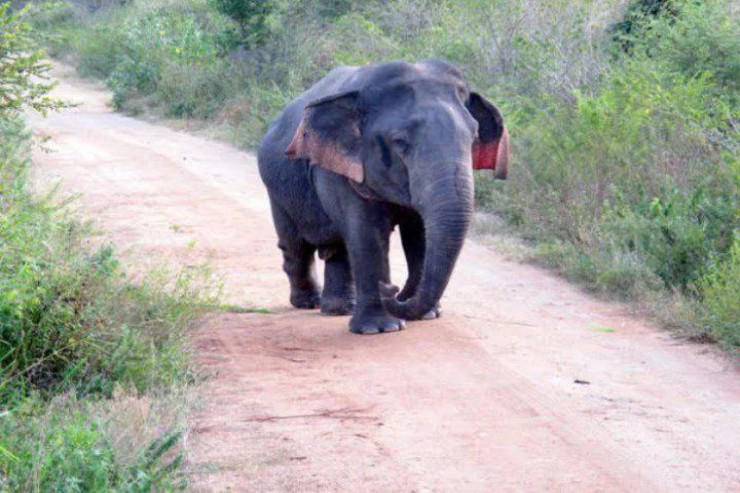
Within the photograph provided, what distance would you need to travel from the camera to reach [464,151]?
303 inches

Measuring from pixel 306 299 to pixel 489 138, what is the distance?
2055 millimetres

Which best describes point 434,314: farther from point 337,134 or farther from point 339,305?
point 337,134

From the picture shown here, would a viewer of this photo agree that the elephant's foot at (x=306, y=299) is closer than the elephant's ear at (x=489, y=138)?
No

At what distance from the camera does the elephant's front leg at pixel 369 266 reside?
27.3 ft

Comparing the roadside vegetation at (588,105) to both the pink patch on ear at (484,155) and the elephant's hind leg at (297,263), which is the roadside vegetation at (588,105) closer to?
the pink patch on ear at (484,155)

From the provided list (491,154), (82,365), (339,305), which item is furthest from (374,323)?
(82,365)

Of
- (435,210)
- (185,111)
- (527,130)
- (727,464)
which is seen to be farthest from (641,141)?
(185,111)

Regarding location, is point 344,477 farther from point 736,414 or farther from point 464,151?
point 464,151

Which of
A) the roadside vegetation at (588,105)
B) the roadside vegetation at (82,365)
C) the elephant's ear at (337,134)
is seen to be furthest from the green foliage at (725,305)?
the roadside vegetation at (82,365)


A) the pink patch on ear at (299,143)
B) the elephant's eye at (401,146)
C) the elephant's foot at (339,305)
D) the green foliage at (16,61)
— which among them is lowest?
the elephant's foot at (339,305)

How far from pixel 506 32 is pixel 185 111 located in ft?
28.2

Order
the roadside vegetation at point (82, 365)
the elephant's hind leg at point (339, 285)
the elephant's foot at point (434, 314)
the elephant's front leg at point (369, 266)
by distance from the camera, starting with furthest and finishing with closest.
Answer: the elephant's hind leg at point (339, 285)
the elephant's foot at point (434, 314)
the elephant's front leg at point (369, 266)
the roadside vegetation at point (82, 365)

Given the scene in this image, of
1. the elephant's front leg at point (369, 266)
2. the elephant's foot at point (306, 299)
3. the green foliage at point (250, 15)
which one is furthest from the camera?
the green foliage at point (250, 15)

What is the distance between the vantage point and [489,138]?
28.4 feet
